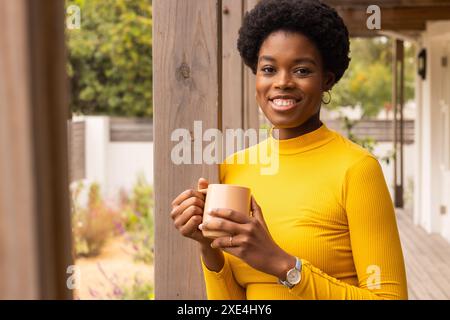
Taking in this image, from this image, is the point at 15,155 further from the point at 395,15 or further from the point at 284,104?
the point at 395,15

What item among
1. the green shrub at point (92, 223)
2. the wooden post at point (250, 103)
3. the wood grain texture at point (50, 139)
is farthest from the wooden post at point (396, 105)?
the wood grain texture at point (50, 139)

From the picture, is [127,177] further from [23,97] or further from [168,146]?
[23,97]

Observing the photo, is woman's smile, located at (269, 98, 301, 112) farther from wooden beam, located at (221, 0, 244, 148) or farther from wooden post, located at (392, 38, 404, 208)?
wooden post, located at (392, 38, 404, 208)

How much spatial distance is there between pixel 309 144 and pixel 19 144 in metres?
1.08

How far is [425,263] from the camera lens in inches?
283

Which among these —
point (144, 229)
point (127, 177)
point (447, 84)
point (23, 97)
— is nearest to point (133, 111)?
point (127, 177)

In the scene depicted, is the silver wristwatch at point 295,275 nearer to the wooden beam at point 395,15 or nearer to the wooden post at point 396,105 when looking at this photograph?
the wooden beam at point 395,15

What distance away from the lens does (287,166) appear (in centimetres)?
143

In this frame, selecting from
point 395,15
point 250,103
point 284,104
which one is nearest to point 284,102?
point 284,104

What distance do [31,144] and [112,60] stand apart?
512 inches

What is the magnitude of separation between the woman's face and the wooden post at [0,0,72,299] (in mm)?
943

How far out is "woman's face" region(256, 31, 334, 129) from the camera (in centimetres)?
134

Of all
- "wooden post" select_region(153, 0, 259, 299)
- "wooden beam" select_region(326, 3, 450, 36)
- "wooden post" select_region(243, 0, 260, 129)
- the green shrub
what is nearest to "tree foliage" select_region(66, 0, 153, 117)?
the green shrub

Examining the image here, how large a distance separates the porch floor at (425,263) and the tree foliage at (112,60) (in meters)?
5.91
